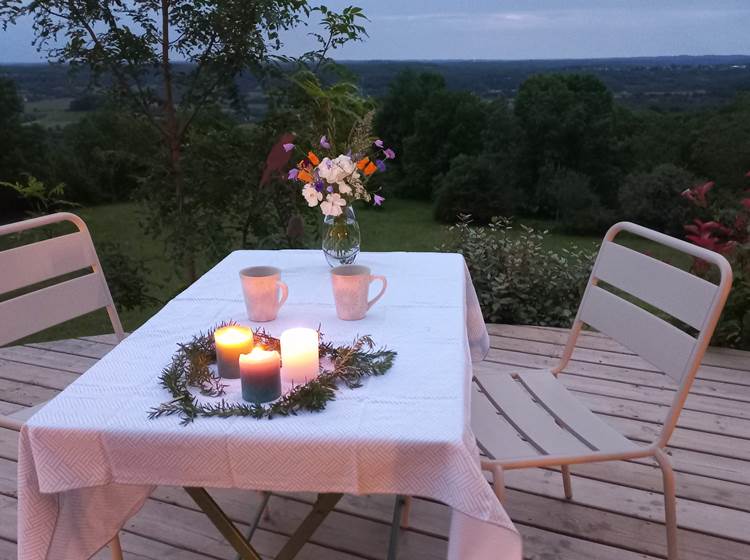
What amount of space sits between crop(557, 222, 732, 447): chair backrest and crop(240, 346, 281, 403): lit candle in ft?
2.96

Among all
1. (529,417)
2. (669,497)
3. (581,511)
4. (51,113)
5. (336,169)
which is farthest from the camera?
(51,113)

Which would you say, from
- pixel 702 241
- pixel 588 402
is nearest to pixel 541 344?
pixel 588 402

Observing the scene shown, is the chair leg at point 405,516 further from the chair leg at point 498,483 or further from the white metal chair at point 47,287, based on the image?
the white metal chair at point 47,287

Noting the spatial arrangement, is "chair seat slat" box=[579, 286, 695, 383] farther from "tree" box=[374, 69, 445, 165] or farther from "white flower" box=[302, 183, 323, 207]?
"tree" box=[374, 69, 445, 165]

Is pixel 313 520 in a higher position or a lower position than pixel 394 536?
higher

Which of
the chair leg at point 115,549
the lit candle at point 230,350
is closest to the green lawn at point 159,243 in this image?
the chair leg at point 115,549

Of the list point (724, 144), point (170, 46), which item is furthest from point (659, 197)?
point (170, 46)

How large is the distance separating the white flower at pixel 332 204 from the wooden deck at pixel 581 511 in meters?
0.89

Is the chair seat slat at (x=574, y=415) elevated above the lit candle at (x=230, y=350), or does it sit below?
below

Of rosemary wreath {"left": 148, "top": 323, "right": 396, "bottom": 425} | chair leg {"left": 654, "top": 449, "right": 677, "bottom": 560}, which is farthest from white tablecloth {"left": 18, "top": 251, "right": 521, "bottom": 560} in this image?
chair leg {"left": 654, "top": 449, "right": 677, "bottom": 560}

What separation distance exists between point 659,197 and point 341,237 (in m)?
3.04

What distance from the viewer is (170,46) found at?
378 centimetres

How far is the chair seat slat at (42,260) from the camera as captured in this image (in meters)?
1.88

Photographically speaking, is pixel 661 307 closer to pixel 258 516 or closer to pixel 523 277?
pixel 258 516
